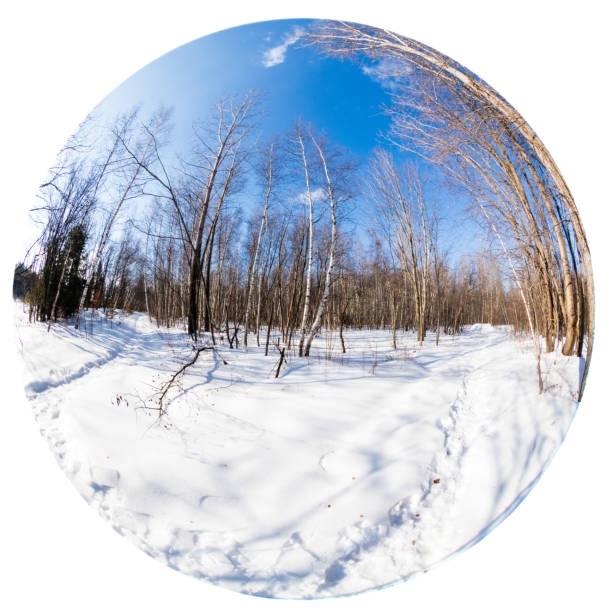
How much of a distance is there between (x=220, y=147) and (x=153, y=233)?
61cm

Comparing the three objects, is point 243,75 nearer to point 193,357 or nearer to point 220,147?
point 220,147

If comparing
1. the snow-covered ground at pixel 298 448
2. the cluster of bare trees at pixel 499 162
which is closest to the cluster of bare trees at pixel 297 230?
the cluster of bare trees at pixel 499 162

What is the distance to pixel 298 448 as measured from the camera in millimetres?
1256

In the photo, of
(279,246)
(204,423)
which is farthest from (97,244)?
(204,423)

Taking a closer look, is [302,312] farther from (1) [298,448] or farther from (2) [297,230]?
(1) [298,448]

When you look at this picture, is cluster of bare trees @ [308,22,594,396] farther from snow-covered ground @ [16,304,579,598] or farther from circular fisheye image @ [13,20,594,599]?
snow-covered ground @ [16,304,579,598]

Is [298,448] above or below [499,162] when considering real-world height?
below

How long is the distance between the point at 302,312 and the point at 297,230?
1.57 ft

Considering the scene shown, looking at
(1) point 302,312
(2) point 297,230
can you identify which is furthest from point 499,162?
(1) point 302,312

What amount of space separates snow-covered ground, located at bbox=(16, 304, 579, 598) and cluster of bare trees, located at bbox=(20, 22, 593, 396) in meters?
0.21

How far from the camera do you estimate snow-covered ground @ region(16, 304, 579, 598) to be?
1.20 metres

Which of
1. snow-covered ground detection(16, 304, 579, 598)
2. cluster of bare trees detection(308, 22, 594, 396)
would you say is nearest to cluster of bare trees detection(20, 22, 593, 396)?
cluster of bare trees detection(308, 22, 594, 396)

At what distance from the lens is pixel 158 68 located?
1.65m

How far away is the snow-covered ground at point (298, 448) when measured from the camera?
1197 millimetres
